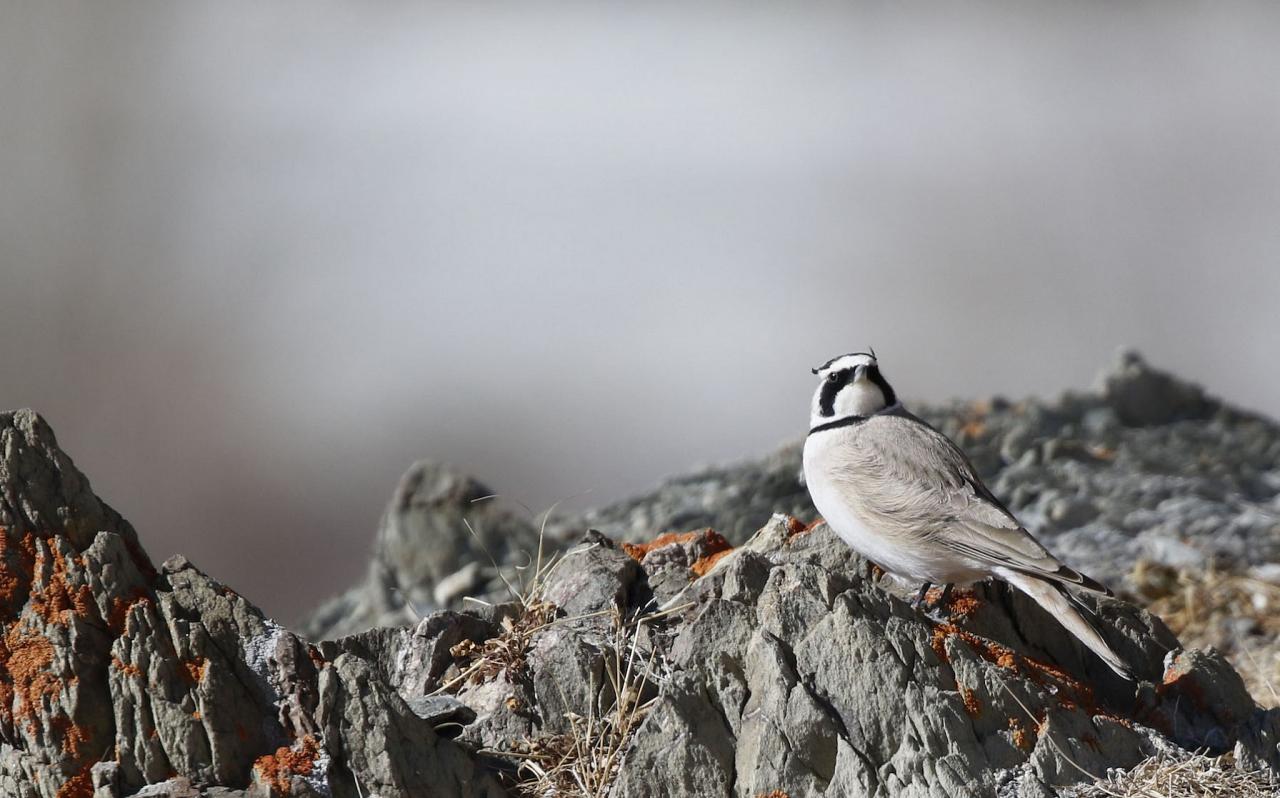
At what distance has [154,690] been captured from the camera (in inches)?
197

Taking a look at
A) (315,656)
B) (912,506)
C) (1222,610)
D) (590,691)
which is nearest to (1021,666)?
(912,506)

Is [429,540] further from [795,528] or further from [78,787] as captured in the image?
[78,787]

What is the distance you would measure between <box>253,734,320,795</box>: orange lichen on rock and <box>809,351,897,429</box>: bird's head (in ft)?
11.4

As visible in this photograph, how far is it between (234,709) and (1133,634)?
4.25 meters

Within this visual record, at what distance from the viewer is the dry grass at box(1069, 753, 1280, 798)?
524cm

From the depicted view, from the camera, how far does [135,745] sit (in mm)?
4988

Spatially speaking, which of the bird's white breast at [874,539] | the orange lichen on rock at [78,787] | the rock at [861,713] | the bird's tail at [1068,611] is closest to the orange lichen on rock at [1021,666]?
the rock at [861,713]

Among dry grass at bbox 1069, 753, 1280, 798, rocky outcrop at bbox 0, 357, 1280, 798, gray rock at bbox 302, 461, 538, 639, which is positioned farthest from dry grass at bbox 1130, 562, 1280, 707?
gray rock at bbox 302, 461, 538, 639

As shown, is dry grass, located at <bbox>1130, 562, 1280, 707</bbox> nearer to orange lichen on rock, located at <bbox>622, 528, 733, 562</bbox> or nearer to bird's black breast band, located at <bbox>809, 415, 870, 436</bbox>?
bird's black breast band, located at <bbox>809, 415, 870, 436</bbox>

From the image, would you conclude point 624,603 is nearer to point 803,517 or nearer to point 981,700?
point 981,700

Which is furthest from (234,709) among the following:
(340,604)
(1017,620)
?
(340,604)

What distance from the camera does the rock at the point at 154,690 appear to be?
16.3ft

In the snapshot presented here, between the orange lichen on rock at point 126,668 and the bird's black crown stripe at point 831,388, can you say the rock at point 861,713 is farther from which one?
the orange lichen on rock at point 126,668

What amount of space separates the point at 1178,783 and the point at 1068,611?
0.97m
